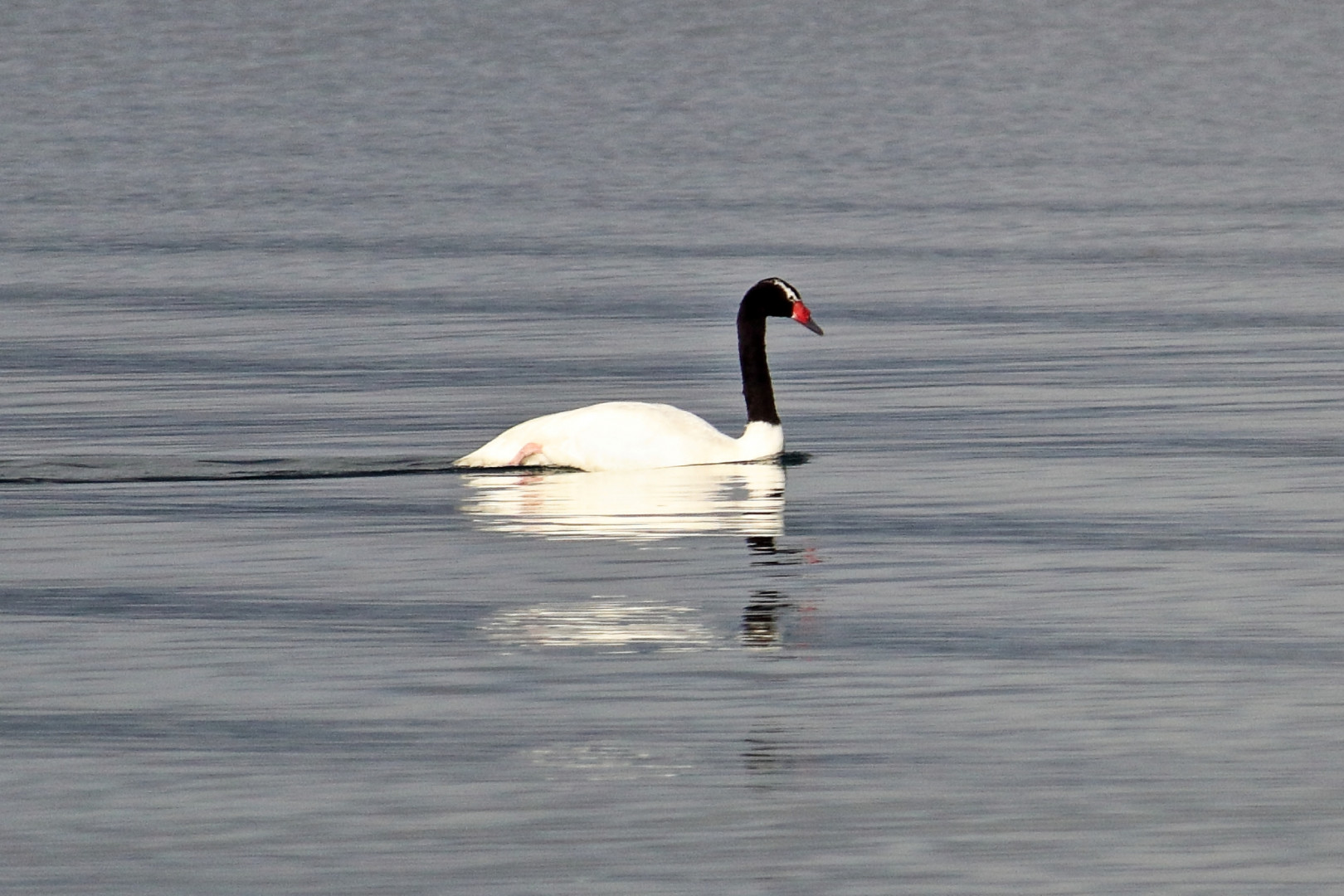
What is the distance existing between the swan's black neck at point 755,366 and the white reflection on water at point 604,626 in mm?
5140

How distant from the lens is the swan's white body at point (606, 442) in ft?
54.1

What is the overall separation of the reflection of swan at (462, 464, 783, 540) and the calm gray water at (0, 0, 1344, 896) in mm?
47

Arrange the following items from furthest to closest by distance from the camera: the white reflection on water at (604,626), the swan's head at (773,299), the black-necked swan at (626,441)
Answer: the swan's head at (773,299), the black-necked swan at (626,441), the white reflection on water at (604,626)

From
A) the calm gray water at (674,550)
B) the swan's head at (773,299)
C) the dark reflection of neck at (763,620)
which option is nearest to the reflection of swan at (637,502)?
the calm gray water at (674,550)

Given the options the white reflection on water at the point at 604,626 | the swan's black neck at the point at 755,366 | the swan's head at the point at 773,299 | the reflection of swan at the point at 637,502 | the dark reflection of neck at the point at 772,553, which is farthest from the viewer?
the swan's head at the point at 773,299

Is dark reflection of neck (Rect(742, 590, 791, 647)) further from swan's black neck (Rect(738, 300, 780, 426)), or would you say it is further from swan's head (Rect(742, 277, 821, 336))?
swan's head (Rect(742, 277, 821, 336))

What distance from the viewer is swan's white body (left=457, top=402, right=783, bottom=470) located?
1650 cm

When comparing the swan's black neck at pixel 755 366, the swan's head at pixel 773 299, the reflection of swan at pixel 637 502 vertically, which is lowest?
the reflection of swan at pixel 637 502

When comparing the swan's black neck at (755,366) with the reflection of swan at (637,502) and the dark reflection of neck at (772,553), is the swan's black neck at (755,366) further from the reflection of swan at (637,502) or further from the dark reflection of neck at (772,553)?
the dark reflection of neck at (772,553)

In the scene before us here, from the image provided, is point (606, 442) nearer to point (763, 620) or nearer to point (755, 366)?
point (755, 366)

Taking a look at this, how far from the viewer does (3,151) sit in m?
46.2

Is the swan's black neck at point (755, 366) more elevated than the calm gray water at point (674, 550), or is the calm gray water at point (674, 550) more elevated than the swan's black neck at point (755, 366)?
the swan's black neck at point (755, 366)

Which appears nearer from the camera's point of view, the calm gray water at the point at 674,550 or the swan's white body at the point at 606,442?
the calm gray water at the point at 674,550

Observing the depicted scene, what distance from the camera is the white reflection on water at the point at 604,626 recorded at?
11172mm
